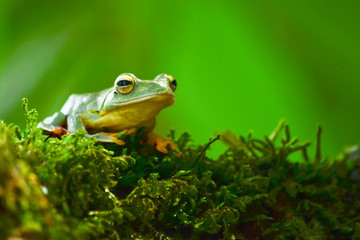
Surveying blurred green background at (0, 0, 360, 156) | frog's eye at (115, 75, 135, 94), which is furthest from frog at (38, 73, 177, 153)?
blurred green background at (0, 0, 360, 156)

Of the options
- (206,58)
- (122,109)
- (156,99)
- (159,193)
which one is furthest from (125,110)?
(206,58)

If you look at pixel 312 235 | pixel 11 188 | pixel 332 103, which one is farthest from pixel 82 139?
pixel 332 103

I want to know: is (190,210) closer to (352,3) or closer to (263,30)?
(263,30)

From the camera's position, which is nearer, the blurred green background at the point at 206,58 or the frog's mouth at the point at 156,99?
the frog's mouth at the point at 156,99

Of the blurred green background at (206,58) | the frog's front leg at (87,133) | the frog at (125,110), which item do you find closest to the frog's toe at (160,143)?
the frog at (125,110)

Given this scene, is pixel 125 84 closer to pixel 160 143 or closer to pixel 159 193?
pixel 160 143

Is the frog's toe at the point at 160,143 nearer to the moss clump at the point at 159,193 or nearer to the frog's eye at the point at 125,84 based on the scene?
the moss clump at the point at 159,193

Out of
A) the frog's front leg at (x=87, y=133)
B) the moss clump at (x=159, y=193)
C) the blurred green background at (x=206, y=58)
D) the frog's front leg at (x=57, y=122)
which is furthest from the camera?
the blurred green background at (x=206, y=58)

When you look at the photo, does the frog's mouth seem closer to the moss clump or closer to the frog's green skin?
the frog's green skin
